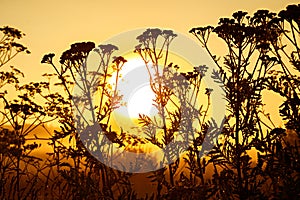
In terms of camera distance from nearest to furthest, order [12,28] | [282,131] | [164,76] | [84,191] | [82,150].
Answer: [84,191]
[282,131]
[82,150]
[164,76]
[12,28]

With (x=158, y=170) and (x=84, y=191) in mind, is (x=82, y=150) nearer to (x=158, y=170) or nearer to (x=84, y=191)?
(x=158, y=170)

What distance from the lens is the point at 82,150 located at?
1053 centimetres

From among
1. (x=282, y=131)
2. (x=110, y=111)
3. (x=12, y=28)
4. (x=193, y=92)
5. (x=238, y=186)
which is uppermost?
(x=12, y=28)

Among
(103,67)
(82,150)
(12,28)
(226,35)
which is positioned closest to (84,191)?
(82,150)

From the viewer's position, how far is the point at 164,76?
44.9 ft

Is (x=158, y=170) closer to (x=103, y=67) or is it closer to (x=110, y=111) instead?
(x=110, y=111)

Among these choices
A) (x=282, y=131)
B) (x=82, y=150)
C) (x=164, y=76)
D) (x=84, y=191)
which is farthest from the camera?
(x=164, y=76)

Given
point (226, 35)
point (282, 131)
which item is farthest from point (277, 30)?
point (282, 131)

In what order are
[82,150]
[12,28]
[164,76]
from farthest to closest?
[12,28]
[164,76]
[82,150]

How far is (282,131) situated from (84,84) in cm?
484

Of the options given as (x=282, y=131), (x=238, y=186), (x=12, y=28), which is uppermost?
(x=12, y=28)

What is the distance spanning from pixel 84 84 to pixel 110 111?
94 cm

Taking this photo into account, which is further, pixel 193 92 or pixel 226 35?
pixel 193 92

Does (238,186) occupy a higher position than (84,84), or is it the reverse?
(84,84)
